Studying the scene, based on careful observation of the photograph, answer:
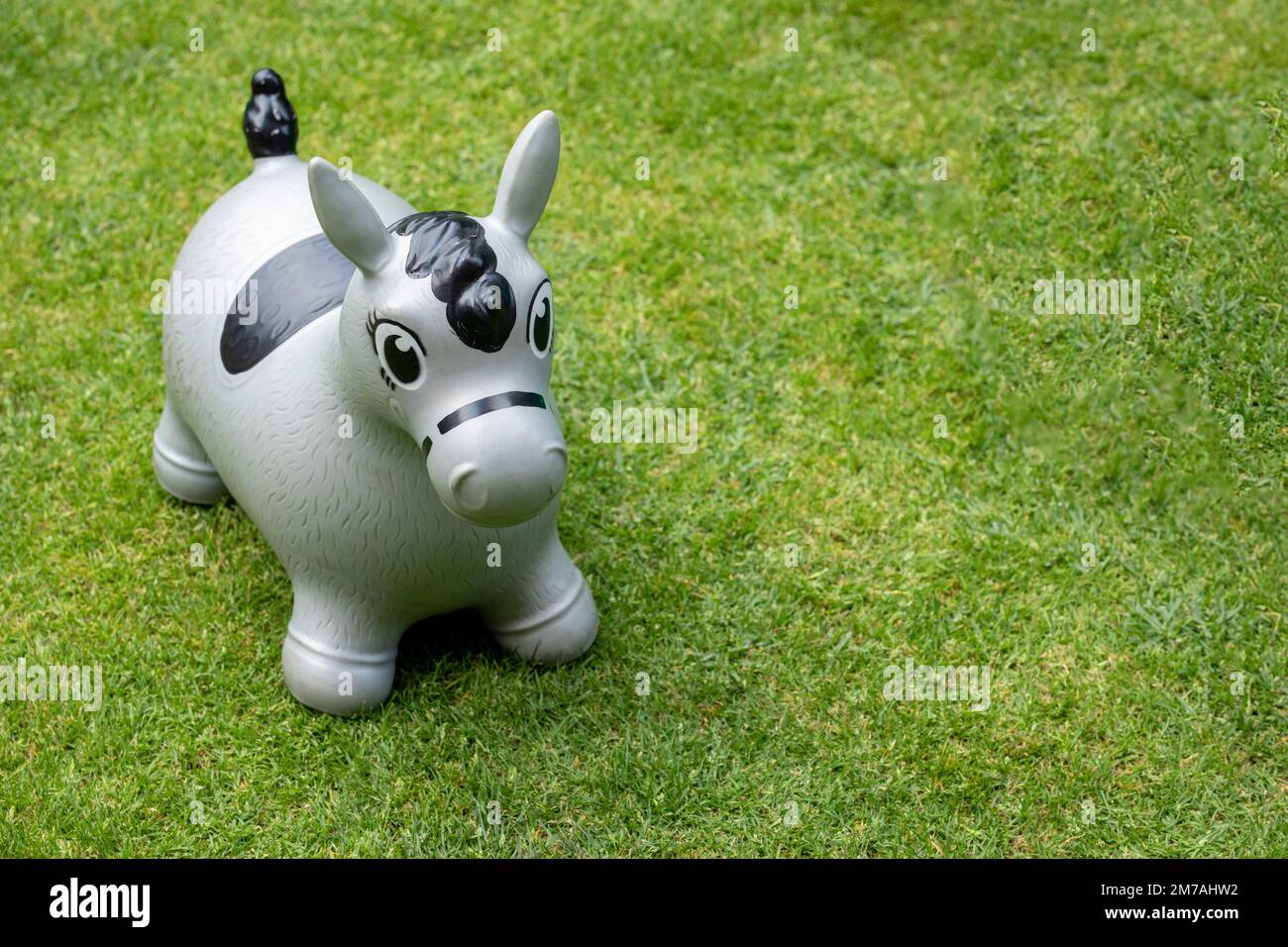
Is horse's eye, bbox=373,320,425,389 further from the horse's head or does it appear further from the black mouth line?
the black mouth line

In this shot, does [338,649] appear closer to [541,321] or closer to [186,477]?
[186,477]

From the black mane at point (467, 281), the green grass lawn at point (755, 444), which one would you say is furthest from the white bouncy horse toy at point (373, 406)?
the green grass lawn at point (755, 444)

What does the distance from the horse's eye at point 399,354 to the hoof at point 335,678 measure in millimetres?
951

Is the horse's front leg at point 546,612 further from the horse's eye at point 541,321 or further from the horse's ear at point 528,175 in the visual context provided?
the horse's ear at point 528,175

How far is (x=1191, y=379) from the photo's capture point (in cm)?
446

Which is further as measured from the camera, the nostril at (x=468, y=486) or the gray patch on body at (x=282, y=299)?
the gray patch on body at (x=282, y=299)

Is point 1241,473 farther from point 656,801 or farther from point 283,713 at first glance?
point 283,713

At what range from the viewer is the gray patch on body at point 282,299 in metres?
3.36

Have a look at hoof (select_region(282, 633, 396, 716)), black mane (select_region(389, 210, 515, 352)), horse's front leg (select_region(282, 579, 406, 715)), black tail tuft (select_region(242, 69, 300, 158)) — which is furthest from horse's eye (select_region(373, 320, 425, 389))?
black tail tuft (select_region(242, 69, 300, 158))

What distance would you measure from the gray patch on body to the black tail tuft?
0.56 meters

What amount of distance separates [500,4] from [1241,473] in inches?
157

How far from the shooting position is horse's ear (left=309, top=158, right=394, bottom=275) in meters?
2.71

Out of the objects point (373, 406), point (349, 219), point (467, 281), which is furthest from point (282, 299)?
point (467, 281)

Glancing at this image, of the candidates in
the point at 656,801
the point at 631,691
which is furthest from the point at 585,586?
the point at 656,801
